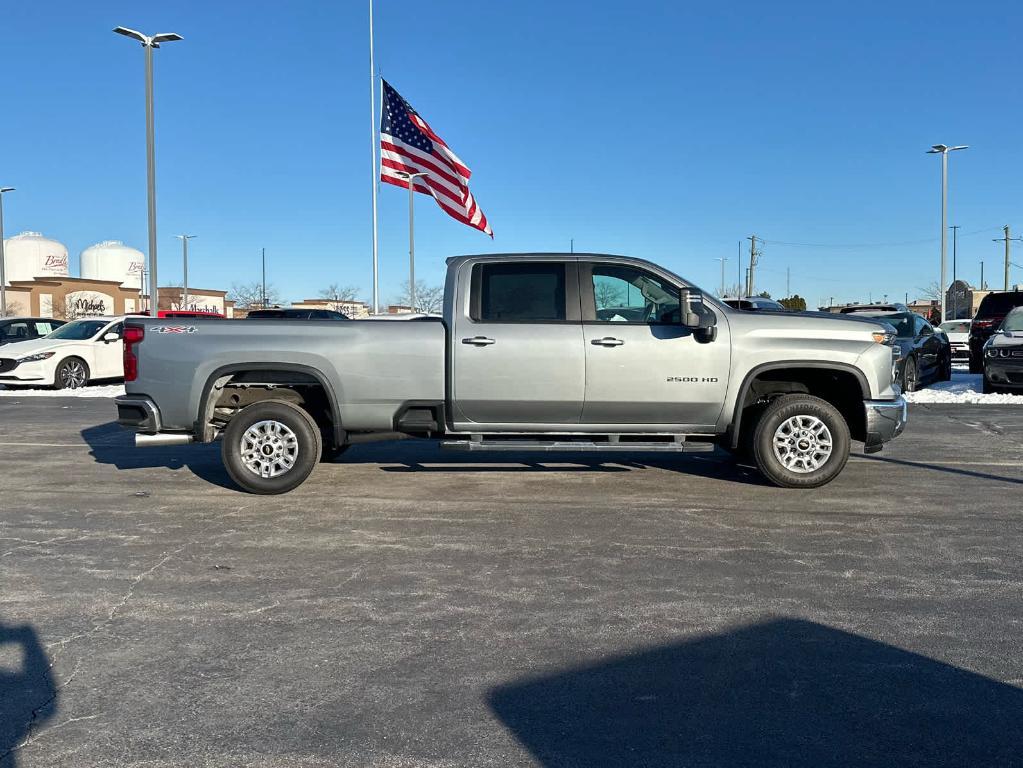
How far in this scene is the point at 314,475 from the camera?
8.70 metres

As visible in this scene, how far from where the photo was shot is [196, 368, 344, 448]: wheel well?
7641mm

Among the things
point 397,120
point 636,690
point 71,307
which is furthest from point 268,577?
point 71,307

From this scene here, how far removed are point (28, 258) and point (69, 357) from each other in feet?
256

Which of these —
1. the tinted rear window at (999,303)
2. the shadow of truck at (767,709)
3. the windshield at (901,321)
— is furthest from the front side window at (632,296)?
the tinted rear window at (999,303)

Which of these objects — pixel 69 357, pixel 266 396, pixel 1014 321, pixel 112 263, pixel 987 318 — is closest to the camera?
pixel 266 396

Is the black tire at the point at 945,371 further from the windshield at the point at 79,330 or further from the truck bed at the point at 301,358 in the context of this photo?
the windshield at the point at 79,330

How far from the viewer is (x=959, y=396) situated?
52.3 feet

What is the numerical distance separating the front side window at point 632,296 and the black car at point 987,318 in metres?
16.1

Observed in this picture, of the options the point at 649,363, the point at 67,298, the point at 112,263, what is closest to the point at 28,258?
the point at 112,263

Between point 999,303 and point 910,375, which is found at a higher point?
point 999,303

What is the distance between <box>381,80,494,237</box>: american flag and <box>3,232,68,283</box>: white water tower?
75.4 meters

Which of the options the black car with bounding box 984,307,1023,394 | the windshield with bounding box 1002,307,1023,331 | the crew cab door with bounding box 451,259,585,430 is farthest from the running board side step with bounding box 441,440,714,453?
the windshield with bounding box 1002,307,1023,331

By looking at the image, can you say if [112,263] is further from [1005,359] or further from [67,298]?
[1005,359]

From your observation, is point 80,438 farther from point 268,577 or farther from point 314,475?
point 268,577
